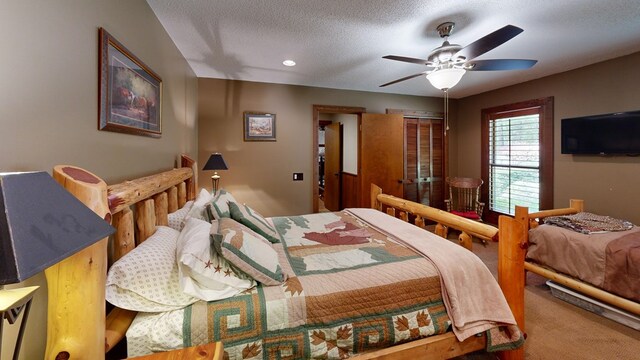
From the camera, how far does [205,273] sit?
4.14 feet

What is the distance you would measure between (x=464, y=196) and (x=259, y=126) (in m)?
3.75

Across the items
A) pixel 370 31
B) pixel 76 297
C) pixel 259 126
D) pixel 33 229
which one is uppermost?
pixel 370 31

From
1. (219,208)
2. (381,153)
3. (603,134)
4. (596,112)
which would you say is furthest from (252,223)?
(596,112)

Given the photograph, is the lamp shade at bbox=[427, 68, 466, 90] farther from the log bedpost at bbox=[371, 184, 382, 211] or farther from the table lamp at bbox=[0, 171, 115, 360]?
the table lamp at bbox=[0, 171, 115, 360]

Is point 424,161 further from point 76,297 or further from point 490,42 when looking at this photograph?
point 76,297

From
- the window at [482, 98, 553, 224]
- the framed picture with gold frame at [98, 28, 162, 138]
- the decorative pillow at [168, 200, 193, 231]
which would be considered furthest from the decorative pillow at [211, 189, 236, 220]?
the window at [482, 98, 553, 224]

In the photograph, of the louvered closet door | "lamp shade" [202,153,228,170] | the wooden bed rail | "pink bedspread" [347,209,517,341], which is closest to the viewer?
"pink bedspread" [347,209,517,341]

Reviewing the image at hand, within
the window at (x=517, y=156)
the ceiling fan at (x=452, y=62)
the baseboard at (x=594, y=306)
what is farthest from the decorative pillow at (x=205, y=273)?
the window at (x=517, y=156)

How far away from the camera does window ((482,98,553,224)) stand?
12.8 ft

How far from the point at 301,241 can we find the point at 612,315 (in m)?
2.67

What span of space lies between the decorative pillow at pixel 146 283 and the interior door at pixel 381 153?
345 centimetres

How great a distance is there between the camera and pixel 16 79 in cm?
90

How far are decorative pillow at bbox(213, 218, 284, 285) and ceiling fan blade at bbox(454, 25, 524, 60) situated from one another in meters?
1.95

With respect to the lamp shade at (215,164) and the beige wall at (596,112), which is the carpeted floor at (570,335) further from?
the lamp shade at (215,164)
